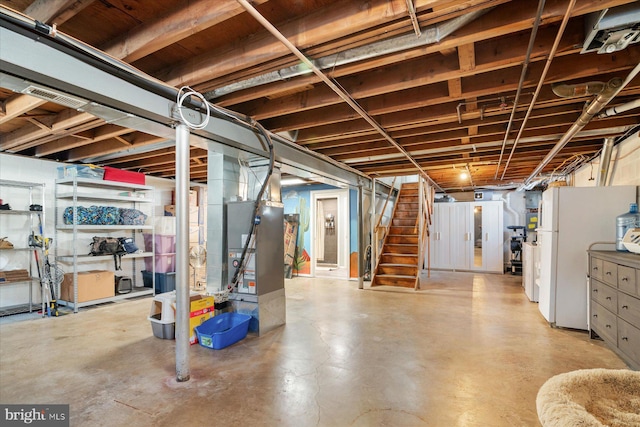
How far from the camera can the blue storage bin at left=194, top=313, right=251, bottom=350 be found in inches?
131

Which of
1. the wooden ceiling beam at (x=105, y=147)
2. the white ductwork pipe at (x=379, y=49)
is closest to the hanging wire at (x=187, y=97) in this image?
the white ductwork pipe at (x=379, y=49)

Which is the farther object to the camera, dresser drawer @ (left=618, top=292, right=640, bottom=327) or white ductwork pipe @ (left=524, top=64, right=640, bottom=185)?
dresser drawer @ (left=618, top=292, right=640, bottom=327)

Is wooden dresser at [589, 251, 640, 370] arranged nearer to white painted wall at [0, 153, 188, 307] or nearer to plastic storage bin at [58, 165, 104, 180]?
plastic storage bin at [58, 165, 104, 180]

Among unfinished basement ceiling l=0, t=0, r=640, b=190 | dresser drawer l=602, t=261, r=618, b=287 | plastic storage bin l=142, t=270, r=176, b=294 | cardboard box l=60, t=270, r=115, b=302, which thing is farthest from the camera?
plastic storage bin l=142, t=270, r=176, b=294

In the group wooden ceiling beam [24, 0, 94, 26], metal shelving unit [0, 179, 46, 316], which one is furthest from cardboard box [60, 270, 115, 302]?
wooden ceiling beam [24, 0, 94, 26]

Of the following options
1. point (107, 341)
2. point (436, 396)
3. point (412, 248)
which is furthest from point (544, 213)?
point (107, 341)

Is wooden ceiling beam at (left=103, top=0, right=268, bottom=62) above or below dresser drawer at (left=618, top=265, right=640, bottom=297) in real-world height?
above

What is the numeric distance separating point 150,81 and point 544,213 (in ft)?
16.1

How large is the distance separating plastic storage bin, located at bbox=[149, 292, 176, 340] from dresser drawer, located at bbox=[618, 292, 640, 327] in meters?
4.32

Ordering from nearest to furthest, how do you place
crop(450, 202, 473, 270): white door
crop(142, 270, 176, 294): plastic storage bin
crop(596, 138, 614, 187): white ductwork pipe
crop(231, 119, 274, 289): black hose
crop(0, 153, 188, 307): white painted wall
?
crop(231, 119, 274, 289): black hose → crop(596, 138, 614, 187): white ductwork pipe → crop(0, 153, 188, 307): white painted wall → crop(142, 270, 176, 294): plastic storage bin → crop(450, 202, 473, 270): white door

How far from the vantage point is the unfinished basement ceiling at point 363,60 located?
1.81 meters

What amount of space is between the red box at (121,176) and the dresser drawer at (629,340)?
706cm

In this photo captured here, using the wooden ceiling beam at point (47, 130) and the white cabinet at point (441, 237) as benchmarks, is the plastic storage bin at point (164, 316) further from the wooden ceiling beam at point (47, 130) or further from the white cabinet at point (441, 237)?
the white cabinet at point (441, 237)

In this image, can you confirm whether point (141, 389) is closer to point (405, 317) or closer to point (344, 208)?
point (405, 317)
